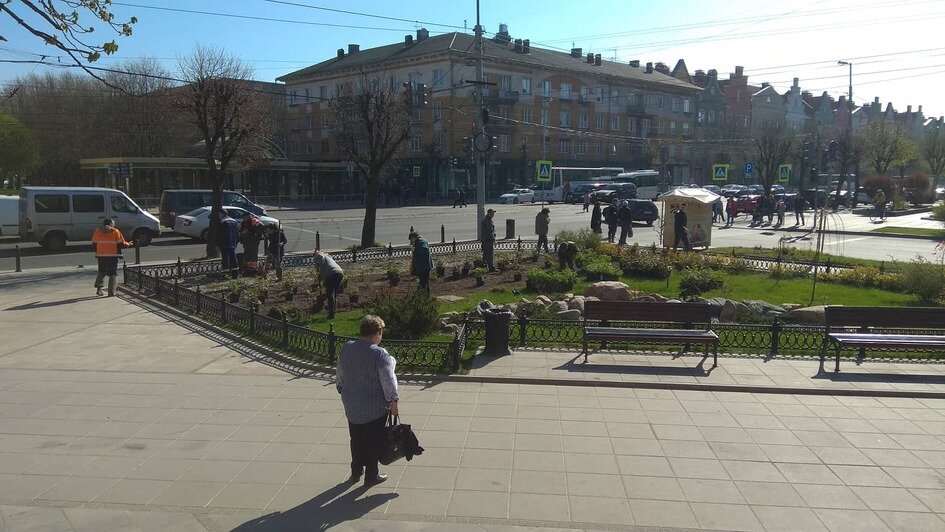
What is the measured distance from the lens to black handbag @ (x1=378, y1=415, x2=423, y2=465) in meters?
5.50

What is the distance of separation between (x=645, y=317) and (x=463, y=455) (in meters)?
4.41

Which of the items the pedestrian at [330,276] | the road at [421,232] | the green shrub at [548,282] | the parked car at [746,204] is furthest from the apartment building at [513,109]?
the pedestrian at [330,276]

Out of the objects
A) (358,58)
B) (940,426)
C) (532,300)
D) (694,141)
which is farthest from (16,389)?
(694,141)

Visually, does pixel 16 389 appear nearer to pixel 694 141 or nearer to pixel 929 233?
pixel 929 233

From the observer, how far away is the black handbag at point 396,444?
5.50m

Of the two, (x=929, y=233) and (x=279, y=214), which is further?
(x=279, y=214)

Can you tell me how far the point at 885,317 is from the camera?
32.1 ft

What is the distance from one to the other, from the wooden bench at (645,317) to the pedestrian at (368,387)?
4594mm

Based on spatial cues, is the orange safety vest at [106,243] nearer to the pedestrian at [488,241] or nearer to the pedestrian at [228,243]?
the pedestrian at [228,243]

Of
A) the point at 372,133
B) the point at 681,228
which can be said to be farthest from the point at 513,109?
the point at 681,228

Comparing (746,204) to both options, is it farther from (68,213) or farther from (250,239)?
(68,213)

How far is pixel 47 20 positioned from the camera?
6.93 m

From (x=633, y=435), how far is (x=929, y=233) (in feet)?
96.9

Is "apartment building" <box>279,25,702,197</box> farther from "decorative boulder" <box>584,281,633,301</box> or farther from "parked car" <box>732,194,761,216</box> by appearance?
"decorative boulder" <box>584,281,633,301</box>
